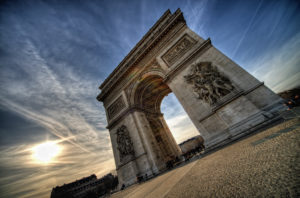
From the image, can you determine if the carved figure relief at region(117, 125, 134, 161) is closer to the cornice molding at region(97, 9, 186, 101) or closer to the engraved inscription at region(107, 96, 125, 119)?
the engraved inscription at region(107, 96, 125, 119)

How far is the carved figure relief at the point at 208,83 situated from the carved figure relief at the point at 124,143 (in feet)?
19.8

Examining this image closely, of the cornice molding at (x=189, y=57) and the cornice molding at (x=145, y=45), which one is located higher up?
the cornice molding at (x=145, y=45)

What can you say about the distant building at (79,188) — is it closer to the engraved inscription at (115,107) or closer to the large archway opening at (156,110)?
the engraved inscription at (115,107)

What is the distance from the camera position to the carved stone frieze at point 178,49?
7.57 metres

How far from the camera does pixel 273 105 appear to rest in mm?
4293

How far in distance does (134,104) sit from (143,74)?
2.76 m

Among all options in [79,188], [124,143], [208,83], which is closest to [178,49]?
[208,83]

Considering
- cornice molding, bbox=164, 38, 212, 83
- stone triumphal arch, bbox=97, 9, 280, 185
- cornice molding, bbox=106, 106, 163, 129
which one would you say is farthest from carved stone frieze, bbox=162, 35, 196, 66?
cornice molding, bbox=106, 106, 163, 129

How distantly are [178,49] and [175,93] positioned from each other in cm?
336

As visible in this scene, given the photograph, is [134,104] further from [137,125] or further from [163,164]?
[163,164]

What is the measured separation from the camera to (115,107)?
11.0 m

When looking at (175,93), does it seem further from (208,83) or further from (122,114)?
(122,114)

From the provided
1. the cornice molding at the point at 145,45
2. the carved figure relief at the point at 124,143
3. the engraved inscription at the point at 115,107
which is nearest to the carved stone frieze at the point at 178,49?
the cornice molding at the point at 145,45

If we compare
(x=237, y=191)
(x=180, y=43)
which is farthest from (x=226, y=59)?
(x=237, y=191)
